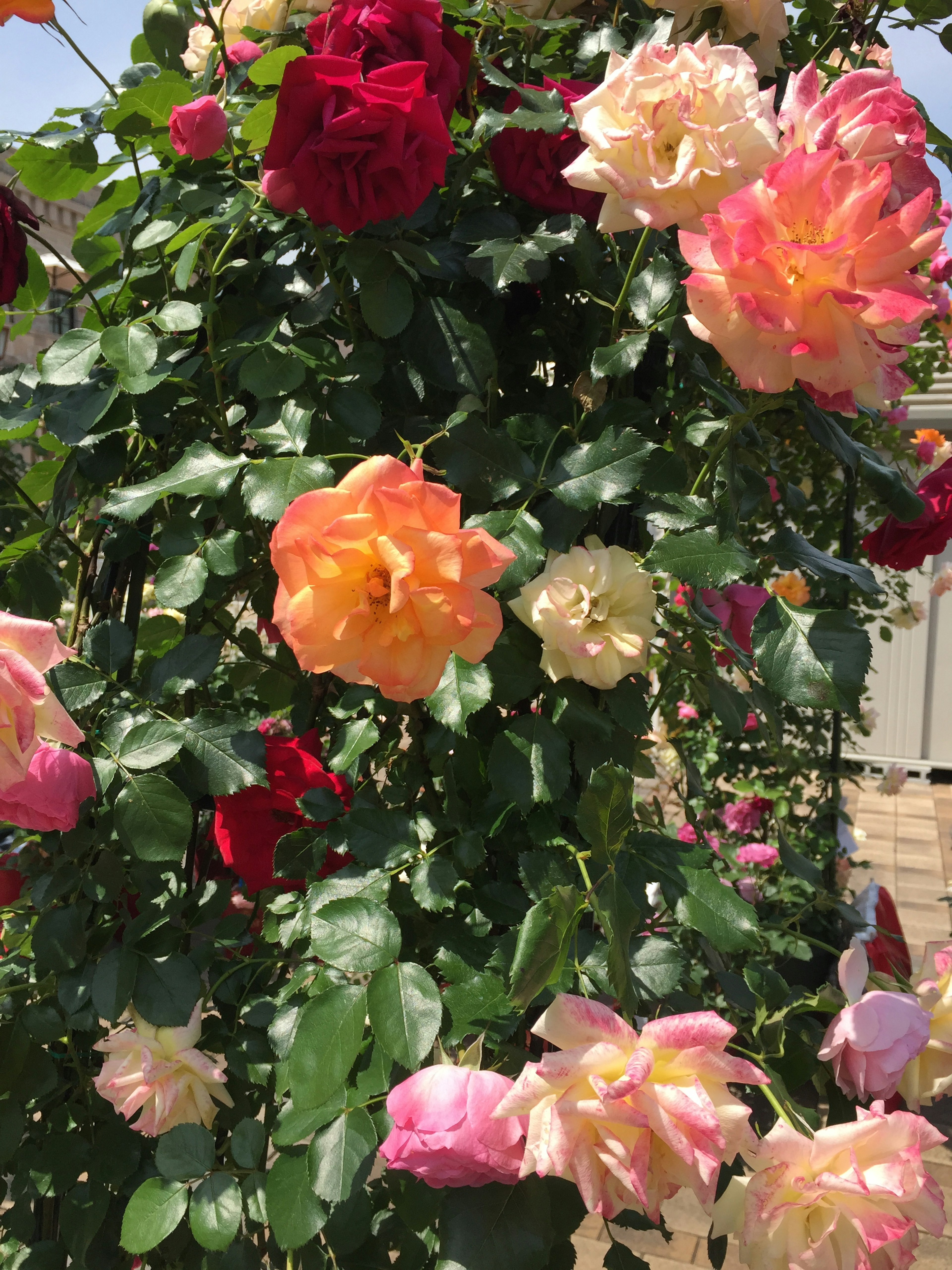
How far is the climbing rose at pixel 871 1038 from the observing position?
0.64 meters

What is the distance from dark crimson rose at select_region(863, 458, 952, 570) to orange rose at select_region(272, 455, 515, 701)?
0.65 meters

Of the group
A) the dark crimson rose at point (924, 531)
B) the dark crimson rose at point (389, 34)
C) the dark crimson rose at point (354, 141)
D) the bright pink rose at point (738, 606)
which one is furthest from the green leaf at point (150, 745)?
the dark crimson rose at point (924, 531)

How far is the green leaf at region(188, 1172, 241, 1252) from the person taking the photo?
698 mm

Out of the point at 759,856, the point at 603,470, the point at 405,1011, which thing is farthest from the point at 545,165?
the point at 759,856

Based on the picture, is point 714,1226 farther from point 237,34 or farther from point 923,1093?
point 237,34

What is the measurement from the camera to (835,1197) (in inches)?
21.7

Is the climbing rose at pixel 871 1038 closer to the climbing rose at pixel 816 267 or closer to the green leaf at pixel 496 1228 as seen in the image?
the green leaf at pixel 496 1228

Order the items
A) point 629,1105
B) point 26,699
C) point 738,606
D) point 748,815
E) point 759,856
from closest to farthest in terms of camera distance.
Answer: point 629,1105
point 26,699
point 738,606
point 759,856
point 748,815

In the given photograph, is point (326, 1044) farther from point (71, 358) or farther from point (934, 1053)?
point (71, 358)

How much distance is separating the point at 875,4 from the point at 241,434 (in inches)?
25.5

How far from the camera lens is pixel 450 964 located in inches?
25.7

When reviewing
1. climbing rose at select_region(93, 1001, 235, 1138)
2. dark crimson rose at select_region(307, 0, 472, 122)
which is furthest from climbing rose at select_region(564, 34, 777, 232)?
climbing rose at select_region(93, 1001, 235, 1138)

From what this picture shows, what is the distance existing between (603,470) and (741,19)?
357mm

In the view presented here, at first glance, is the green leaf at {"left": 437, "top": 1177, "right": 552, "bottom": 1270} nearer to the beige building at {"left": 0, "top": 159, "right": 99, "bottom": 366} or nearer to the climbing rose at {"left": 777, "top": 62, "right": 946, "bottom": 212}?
the climbing rose at {"left": 777, "top": 62, "right": 946, "bottom": 212}
